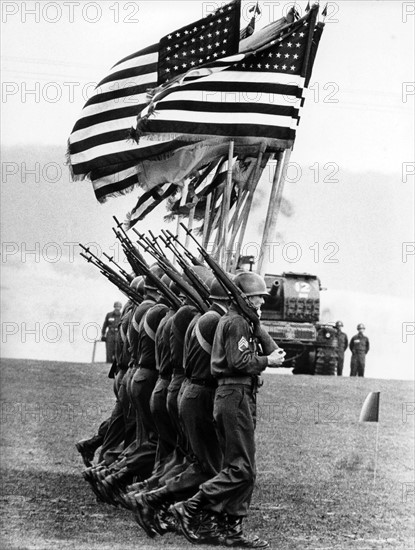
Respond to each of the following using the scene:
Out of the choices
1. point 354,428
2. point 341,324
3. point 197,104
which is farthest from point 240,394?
point 341,324

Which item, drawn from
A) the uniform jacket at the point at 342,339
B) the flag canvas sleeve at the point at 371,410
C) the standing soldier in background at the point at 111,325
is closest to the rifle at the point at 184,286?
the flag canvas sleeve at the point at 371,410

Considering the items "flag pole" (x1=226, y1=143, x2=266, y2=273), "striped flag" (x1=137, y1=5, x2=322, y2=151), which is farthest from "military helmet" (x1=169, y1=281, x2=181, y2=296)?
"striped flag" (x1=137, y1=5, x2=322, y2=151)

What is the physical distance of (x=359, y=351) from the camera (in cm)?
2572

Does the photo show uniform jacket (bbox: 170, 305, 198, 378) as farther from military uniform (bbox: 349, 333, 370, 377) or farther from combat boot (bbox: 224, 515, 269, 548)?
military uniform (bbox: 349, 333, 370, 377)

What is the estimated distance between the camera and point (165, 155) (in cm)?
1357

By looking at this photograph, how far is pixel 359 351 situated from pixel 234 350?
1561 cm

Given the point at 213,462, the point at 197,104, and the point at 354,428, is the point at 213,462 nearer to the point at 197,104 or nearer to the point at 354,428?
the point at 197,104

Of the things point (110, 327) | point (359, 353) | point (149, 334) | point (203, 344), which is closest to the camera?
point (203, 344)

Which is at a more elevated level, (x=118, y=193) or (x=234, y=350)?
(x=118, y=193)

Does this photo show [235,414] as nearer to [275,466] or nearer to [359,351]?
[275,466]

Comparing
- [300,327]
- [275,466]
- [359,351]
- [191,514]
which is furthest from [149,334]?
[359,351]

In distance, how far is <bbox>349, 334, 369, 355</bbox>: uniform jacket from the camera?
2503 cm

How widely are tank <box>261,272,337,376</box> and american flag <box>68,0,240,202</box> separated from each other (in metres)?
10.3

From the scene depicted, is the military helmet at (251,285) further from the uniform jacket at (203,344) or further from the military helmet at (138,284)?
the military helmet at (138,284)
